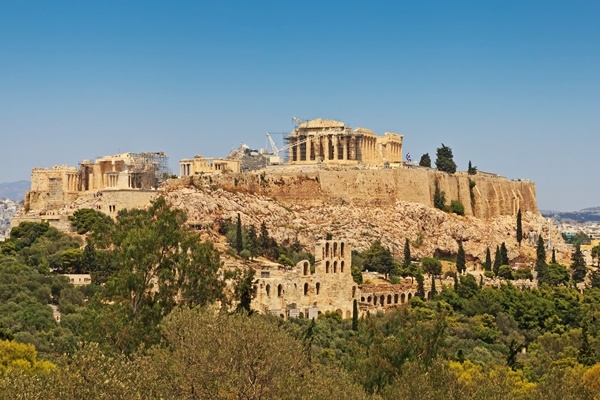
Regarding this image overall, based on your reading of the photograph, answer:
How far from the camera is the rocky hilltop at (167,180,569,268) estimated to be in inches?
2712

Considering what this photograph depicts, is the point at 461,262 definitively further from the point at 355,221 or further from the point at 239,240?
the point at 239,240

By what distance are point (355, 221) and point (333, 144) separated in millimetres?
8373

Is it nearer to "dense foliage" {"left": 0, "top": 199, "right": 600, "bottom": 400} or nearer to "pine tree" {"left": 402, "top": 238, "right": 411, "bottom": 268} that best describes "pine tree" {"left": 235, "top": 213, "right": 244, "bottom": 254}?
"dense foliage" {"left": 0, "top": 199, "right": 600, "bottom": 400}

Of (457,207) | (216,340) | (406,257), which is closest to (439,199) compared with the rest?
(457,207)

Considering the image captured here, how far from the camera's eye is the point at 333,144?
3162 inches

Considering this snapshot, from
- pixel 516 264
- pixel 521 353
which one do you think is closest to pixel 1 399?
pixel 521 353

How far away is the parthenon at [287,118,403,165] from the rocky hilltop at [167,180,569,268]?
544cm

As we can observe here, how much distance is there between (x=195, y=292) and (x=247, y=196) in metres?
38.4

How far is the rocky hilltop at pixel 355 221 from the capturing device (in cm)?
6888

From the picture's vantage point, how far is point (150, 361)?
85.9 ft

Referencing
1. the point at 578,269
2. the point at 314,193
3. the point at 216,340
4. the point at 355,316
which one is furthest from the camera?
the point at 314,193

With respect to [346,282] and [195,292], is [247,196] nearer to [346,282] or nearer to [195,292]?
[346,282]

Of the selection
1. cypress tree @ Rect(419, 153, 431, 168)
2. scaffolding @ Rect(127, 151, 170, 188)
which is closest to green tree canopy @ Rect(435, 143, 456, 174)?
cypress tree @ Rect(419, 153, 431, 168)

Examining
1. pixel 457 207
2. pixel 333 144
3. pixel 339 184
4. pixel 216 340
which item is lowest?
pixel 216 340
